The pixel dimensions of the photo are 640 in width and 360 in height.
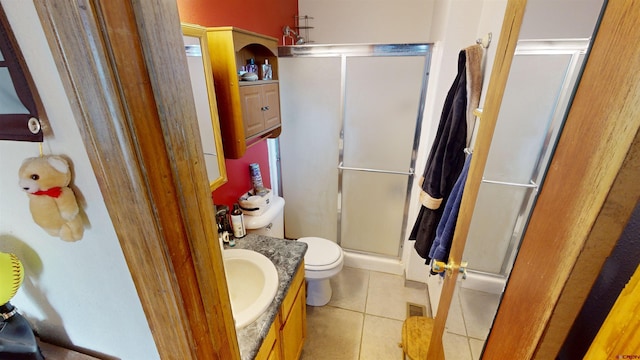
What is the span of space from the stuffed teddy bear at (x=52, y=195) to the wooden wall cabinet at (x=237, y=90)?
90 cm

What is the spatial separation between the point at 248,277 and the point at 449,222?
3.35ft

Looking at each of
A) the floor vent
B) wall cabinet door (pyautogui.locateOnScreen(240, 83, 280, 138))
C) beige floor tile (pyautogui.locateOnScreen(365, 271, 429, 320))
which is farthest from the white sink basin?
the floor vent

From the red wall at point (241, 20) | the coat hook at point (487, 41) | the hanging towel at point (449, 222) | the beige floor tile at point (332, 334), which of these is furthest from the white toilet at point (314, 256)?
the coat hook at point (487, 41)

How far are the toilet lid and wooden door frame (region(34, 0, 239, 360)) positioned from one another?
145 cm

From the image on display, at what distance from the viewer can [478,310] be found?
89 cm

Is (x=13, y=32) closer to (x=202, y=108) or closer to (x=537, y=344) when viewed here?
(x=202, y=108)

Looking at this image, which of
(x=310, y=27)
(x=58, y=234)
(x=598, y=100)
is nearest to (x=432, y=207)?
(x=598, y=100)

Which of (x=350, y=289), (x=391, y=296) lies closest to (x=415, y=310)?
(x=391, y=296)

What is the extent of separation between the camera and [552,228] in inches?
17.6

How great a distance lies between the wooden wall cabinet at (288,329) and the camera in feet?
3.62

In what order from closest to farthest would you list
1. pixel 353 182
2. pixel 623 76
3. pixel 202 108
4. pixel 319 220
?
pixel 623 76 → pixel 202 108 → pixel 353 182 → pixel 319 220

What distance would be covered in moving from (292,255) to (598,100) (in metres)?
1.26

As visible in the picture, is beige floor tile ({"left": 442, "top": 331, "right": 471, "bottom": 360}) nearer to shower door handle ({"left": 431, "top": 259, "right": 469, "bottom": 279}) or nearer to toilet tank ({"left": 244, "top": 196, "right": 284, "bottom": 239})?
shower door handle ({"left": 431, "top": 259, "right": 469, "bottom": 279})

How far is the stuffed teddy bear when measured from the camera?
1.34 ft
